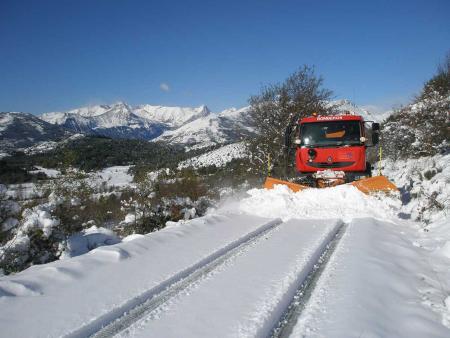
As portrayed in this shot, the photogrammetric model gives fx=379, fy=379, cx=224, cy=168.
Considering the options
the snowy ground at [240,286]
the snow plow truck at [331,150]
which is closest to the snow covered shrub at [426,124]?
the snow plow truck at [331,150]

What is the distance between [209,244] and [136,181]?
592 cm

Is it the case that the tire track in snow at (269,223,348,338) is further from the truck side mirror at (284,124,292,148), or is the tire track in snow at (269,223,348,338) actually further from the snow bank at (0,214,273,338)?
the truck side mirror at (284,124,292,148)

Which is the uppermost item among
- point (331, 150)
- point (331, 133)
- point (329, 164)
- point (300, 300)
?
point (331, 133)

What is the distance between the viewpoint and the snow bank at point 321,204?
29.1 ft

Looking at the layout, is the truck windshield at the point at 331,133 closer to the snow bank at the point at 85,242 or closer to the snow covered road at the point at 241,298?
the snow covered road at the point at 241,298

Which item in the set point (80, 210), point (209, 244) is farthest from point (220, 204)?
point (209, 244)

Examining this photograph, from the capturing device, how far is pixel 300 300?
13.3ft

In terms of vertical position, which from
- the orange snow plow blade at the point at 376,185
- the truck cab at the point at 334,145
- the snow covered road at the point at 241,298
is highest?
the truck cab at the point at 334,145

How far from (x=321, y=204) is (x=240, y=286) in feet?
18.5

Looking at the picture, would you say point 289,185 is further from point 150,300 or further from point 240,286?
point 150,300

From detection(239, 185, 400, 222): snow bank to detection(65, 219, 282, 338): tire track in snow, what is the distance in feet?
11.0

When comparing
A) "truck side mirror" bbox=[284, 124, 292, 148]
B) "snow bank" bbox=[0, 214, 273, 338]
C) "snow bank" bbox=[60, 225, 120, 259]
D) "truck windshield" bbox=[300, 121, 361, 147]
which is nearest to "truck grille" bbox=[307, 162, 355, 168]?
"truck windshield" bbox=[300, 121, 361, 147]

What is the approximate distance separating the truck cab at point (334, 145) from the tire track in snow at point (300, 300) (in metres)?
5.46

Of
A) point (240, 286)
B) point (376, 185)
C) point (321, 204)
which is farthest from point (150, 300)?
point (376, 185)
